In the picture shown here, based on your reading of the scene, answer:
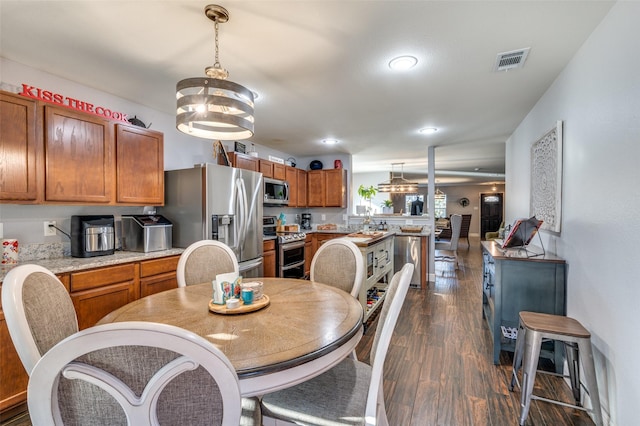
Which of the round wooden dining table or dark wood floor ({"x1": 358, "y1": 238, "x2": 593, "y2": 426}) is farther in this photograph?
dark wood floor ({"x1": 358, "y1": 238, "x2": 593, "y2": 426})

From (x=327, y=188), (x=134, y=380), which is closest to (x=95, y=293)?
(x=134, y=380)

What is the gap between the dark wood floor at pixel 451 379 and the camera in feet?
5.80

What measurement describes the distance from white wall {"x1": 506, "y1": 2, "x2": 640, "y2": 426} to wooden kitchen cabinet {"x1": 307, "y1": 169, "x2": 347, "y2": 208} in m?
3.53

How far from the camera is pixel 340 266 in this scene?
7.08 ft

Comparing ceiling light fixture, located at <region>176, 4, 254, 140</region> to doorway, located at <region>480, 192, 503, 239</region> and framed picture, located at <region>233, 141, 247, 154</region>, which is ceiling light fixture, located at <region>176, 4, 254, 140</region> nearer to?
framed picture, located at <region>233, 141, 247, 154</region>

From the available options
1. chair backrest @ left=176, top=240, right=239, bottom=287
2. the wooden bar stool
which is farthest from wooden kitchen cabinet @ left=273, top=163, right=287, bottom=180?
the wooden bar stool

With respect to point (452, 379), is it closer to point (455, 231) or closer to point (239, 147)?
point (239, 147)

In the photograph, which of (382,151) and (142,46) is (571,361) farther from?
(382,151)

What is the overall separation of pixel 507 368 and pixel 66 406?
2.78m

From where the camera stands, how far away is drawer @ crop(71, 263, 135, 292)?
6.61 ft

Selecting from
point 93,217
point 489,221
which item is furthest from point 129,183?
point 489,221

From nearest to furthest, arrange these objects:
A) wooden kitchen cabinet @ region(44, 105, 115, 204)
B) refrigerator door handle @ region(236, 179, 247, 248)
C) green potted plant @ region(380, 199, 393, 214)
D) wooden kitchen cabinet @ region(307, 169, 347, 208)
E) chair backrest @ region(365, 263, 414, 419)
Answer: chair backrest @ region(365, 263, 414, 419) → wooden kitchen cabinet @ region(44, 105, 115, 204) → refrigerator door handle @ region(236, 179, 247, 248) → wooden kitchen cabinet @ region(307, 169, 347, 208) → green potted plant @ region(380, 199, 393, 214)

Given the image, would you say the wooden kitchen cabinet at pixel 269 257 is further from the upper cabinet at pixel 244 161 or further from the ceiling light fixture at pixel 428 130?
the ceiling light fixture at pixel 428 130

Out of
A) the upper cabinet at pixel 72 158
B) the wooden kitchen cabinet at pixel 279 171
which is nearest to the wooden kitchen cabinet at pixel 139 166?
the upper cabinet at pixel 72 158
